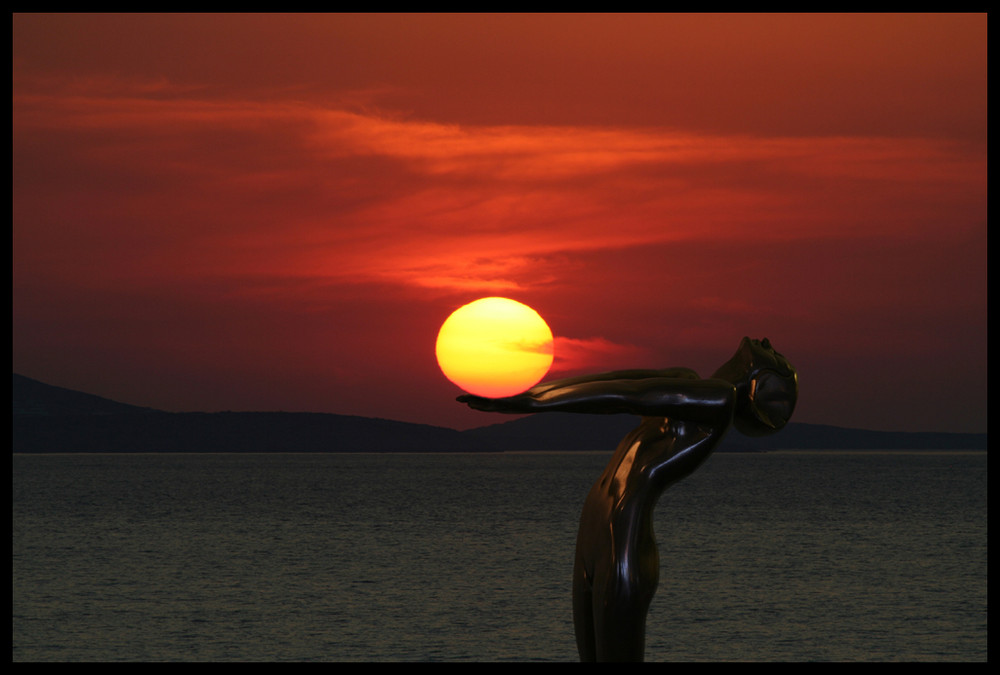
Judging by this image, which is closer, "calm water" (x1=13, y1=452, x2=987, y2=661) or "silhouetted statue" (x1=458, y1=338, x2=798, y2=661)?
"silhouetted statue" (x1=458, y1=338, x2=798, y2=661)

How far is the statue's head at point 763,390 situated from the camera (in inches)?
324

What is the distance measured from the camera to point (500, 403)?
294 inches

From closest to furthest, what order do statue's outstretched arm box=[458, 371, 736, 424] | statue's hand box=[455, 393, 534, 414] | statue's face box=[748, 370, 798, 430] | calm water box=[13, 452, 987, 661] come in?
1. statue's hand box=[455, 393, 534, 414]
2. statue's outstretched arm box=[458, 371, 736, 424]
3. statue's face box=[748, 370, 798, 430]
4. calm water box=[13, 452, 987, 661]

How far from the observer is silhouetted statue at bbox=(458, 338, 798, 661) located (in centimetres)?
793

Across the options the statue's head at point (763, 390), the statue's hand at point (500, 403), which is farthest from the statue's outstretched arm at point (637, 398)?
the statue's head at point (763, 390)

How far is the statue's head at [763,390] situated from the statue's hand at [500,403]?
1.58m

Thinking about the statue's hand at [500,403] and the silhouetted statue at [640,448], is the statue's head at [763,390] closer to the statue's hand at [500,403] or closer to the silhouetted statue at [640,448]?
the silhouetted statue at [640,448]

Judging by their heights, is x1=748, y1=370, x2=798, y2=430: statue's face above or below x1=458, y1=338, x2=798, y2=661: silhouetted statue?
above

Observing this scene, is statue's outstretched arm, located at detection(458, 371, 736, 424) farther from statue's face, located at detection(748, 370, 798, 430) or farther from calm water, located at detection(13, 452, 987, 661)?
calm water, located at detection(13, 452, 987, 661)

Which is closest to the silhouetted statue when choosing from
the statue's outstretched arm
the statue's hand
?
the statue's outstretched arm

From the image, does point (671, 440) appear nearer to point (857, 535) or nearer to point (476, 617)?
point (476, 617)

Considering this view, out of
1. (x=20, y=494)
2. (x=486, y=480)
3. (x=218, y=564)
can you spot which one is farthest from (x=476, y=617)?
(x=486, y=480)

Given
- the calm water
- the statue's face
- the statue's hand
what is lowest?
the statue's hand

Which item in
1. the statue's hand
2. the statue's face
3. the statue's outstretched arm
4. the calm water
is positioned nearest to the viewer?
the statue's hand
